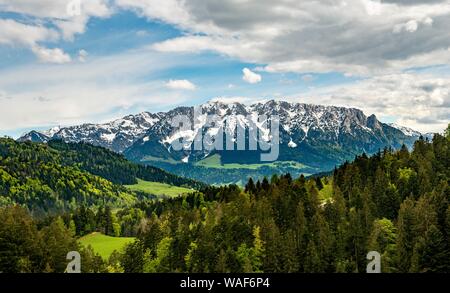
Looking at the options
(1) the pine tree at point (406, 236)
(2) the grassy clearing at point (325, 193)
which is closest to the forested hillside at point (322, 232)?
(1) the pine tree at point (406, 236)

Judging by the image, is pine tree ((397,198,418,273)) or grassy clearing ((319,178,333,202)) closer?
pine tree ((397,198,418,273))

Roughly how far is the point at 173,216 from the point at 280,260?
68527 millimetres

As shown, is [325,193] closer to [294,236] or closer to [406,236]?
[294,236]

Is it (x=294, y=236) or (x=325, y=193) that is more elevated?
(x=325, y=193)

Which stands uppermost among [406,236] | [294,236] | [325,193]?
[325,193]

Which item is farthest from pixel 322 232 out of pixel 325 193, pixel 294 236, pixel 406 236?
pixel 325 193

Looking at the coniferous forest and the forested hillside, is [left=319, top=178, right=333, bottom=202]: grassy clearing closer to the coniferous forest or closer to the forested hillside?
the forested hillside

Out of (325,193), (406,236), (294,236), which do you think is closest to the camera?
(406,236)

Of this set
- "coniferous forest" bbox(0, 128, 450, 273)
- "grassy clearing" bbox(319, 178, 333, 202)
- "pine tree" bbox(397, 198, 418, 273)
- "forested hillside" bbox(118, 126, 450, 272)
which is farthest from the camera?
"grassy clearing" bbox(319, 178, 333, 202)

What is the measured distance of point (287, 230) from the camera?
135625 millimetres

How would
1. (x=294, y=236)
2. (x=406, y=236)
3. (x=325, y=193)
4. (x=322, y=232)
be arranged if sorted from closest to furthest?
1. (x=406, y=236)
2. (x=322, y=232)
3. (x=294, y=236)
4. (x=325, y=193)

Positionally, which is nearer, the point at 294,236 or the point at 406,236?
the point at 406,236

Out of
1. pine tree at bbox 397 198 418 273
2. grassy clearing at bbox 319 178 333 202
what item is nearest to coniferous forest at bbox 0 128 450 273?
pine tree at bbox 397 198 418 273
